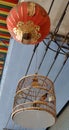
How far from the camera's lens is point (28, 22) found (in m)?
1.57

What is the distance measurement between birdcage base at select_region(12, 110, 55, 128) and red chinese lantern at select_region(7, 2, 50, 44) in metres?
0.46

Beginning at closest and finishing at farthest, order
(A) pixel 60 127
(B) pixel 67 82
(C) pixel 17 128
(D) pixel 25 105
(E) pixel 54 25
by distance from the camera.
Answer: (D) pixel 25 105 < (E) pixel 54 25 < (B) pixel 67 82 < (A) pixel 60 127 < (C) pixel 17 128

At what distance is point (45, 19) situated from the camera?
1598 millimetres

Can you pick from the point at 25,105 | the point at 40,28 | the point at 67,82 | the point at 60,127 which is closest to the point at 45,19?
the point at 40,28

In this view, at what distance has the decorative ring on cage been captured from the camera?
5.92ft

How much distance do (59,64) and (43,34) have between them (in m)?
0.95

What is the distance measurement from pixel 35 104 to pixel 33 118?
0.38 ft

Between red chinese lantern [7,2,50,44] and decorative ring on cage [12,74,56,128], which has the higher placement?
red chinese lantern [7,2,50,44]

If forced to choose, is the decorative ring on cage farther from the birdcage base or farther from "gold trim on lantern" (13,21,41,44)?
"gold trim on lantern" (13,21,41,44)

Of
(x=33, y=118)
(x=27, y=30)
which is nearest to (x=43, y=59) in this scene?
(x=33, y=118)

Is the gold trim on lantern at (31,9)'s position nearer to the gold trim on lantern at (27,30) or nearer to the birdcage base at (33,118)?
the gold trim on lantern at (27,30)

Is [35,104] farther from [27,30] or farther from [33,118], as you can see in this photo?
[27,30]

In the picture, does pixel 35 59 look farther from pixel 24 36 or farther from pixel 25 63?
pixel 24 36

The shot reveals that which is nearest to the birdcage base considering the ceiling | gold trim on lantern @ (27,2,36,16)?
the ceiling
